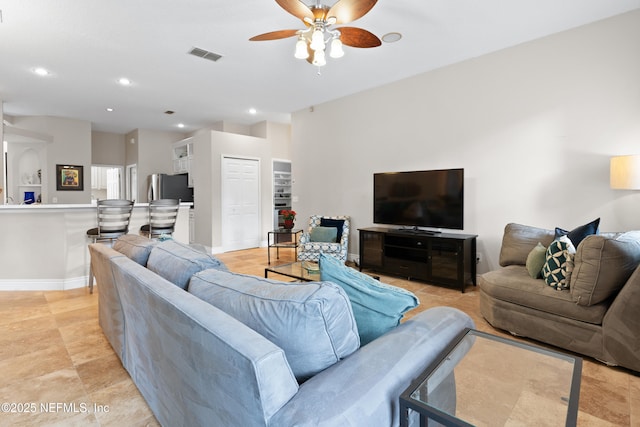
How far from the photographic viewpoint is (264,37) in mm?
2773

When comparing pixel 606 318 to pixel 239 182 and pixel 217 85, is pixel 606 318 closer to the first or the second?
pixel 217 85

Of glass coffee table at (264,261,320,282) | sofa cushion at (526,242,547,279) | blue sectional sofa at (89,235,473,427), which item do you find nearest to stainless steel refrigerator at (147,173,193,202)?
glass coffee table at (264,261,320,282)

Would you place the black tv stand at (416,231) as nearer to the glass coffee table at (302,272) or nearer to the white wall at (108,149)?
the glass coffee table at (302,272)

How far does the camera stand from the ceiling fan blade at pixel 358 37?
273 cm

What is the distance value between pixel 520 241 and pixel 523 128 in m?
1.34

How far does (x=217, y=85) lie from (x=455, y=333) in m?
4.81

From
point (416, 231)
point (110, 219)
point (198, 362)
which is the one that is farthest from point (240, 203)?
point (198, 362)

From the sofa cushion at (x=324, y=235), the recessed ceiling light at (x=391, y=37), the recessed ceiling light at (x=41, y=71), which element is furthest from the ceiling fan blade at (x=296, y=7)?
the recessed ceiling light at (x=41, y=71)

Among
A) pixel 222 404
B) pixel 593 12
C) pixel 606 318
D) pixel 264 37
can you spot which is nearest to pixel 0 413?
pixel 222 404

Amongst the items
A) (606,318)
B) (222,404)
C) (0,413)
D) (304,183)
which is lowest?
(0,413)

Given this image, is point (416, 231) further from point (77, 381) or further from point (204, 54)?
point (77, 381)

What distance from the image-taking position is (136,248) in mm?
2080

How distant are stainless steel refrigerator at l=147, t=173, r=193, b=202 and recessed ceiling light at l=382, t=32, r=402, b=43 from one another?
5.50 m

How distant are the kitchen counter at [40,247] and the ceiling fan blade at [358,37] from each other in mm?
3558
